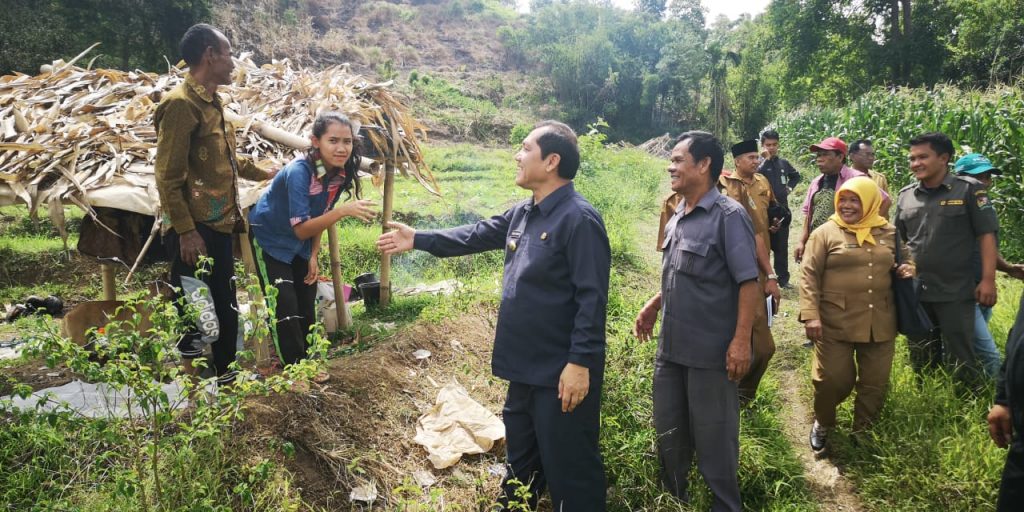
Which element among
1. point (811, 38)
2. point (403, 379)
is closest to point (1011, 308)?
point (403, 379)

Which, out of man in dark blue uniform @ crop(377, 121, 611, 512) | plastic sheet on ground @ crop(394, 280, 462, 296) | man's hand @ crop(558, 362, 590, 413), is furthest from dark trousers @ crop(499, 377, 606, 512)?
plastic sheet on ground @ crop(394, 280, 462, 296)

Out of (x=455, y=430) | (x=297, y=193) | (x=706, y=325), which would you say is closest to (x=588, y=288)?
(x=706, y=325)

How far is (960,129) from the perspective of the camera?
28.7ft

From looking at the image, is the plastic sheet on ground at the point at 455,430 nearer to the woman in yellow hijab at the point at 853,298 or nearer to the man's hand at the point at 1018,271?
the woman in yellow hijab at the point at 853,298

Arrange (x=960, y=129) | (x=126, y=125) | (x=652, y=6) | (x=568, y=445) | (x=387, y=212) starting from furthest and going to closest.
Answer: (x=652, y=6) → (x=960, y=129) → (x=387, y=212) → (x=126, y=125) → (x=568, y=445)

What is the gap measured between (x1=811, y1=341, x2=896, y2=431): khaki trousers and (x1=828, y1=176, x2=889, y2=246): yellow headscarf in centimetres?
64

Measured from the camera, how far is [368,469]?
10.9ft

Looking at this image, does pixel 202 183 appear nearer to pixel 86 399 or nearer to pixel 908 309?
pixel 86 399

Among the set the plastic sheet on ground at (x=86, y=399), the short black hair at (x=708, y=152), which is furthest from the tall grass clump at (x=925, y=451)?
the plastic sheet on ground at (x=86, y=399)

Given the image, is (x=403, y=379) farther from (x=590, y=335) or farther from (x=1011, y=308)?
(x=1011, y=308)

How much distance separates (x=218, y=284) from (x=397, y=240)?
136 cm

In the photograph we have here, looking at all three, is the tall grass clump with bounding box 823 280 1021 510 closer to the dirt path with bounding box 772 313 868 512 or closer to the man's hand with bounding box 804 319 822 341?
the dirt path with bounding box 772 313 868 512

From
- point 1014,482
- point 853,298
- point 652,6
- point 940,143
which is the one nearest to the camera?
point 1014,482

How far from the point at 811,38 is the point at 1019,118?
2977cm
